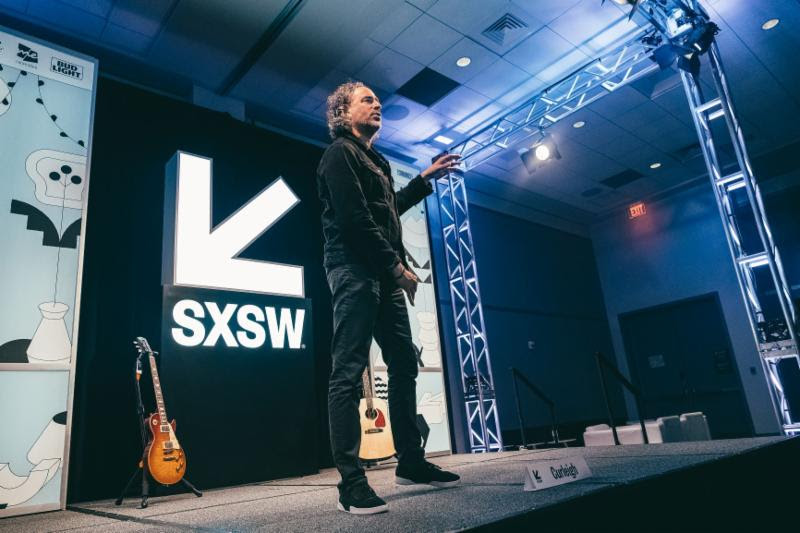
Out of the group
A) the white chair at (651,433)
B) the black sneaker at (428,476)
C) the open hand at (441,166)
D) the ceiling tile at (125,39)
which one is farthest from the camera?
the white chair at (651,433)

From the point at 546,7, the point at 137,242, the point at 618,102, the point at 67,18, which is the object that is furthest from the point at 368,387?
the point at 618,102

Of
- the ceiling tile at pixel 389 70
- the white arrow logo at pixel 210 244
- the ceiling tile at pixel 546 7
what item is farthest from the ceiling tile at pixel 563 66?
the white arrow logo at pixel 210 244

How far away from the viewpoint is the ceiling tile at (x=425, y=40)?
15.9 feet

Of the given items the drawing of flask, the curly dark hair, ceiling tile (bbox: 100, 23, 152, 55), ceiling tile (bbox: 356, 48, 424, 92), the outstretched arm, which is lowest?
the drawing of flask

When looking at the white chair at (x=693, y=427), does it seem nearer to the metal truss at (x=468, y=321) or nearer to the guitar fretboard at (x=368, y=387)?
the metal truss at (x=468, y=321)

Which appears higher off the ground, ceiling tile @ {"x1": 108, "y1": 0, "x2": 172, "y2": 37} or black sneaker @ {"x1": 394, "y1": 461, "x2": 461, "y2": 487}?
ceiling tile @ {"x1": 108, "y1": 0, "x2": 172, "y2": 37}

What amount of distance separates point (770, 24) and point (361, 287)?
5.88 m

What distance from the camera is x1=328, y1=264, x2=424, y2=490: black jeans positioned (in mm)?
1664

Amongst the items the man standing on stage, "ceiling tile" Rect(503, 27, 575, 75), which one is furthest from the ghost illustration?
"ceiling tile" Rect(503, 27, 575, 75)

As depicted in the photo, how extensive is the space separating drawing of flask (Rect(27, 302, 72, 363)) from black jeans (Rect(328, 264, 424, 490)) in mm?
2445

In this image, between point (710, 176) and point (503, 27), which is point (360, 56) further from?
point (710, 176)

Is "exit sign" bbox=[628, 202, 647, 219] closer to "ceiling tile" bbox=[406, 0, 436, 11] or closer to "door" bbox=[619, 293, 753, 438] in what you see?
"door" bbox=[619, 293, 753, 438]

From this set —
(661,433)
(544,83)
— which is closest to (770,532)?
(661,433)

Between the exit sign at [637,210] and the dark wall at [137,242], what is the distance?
649 cm
